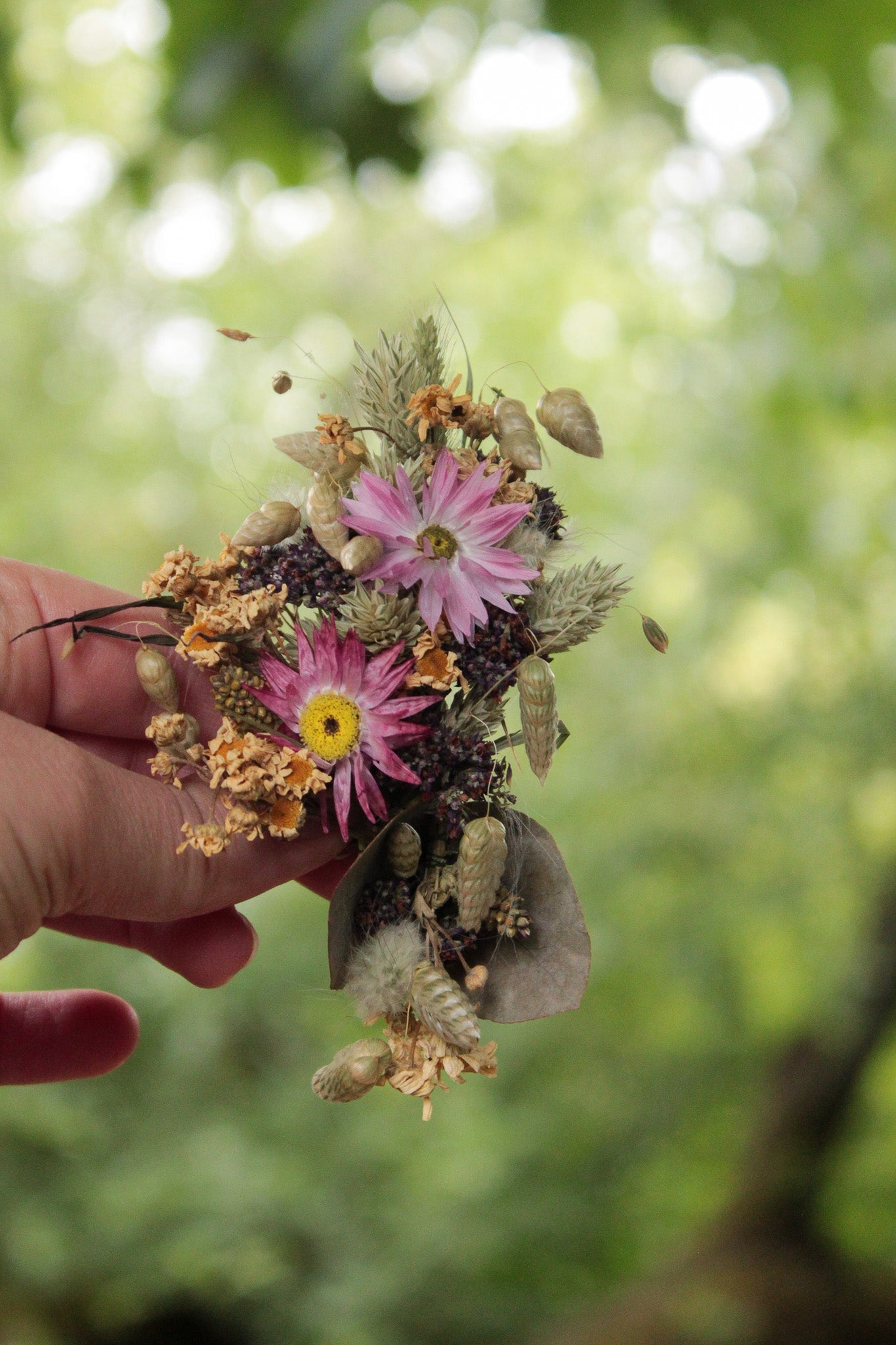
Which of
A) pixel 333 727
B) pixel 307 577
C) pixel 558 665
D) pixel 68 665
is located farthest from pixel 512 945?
pixel 558 665

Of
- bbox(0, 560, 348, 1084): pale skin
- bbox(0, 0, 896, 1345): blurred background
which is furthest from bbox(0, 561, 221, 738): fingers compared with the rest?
bbox(0, 0, 896, 1345): blurred background

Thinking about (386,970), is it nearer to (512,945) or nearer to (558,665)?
(512,945)

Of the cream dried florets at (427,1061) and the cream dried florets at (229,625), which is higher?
the cream dried florets at (229,625)

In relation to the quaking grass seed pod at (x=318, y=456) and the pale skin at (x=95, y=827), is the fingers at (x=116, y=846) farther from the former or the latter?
the quaking grass seed pod at (x=318, y=456)

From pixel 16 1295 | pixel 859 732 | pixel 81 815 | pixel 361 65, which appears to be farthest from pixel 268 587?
pixel 859 732

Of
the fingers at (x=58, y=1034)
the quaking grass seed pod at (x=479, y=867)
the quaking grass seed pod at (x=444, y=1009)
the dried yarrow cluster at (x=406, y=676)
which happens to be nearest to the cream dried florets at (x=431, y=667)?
the dried yarrow cluster at (x=406, y=676)

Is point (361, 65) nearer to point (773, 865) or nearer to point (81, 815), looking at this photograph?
point (81, 815)
